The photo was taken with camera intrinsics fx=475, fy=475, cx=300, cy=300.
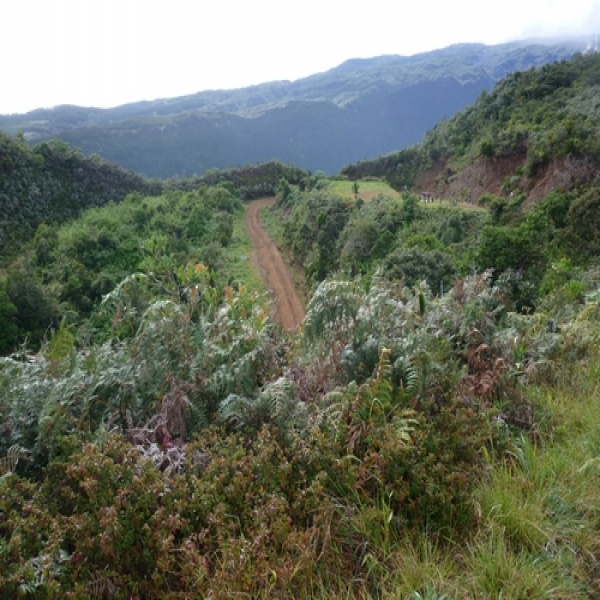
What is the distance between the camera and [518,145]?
96.5 feet

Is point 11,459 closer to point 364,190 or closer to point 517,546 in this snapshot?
point 517,546

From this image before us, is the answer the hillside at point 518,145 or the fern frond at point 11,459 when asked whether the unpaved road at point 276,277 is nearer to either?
the fern frond at point 11,459

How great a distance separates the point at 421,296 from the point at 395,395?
151 centimetres

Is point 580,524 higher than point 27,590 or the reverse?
the reverse

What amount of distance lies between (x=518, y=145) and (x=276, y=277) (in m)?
17.2

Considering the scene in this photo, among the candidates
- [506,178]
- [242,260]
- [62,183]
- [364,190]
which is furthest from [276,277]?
[62,183]

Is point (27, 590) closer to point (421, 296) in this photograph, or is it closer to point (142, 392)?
point (142, 392)

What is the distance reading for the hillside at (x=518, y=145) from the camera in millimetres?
23844

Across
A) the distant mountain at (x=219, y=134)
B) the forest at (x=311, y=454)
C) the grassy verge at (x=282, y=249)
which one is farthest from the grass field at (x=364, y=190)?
the distant mountain at (x=219, y=134)

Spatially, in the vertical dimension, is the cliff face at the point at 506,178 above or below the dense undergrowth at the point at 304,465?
below

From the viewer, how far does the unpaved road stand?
21.3 metres

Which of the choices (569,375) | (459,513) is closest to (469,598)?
(459,513)

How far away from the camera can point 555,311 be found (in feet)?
18.5

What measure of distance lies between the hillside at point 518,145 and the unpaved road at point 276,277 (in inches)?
527
